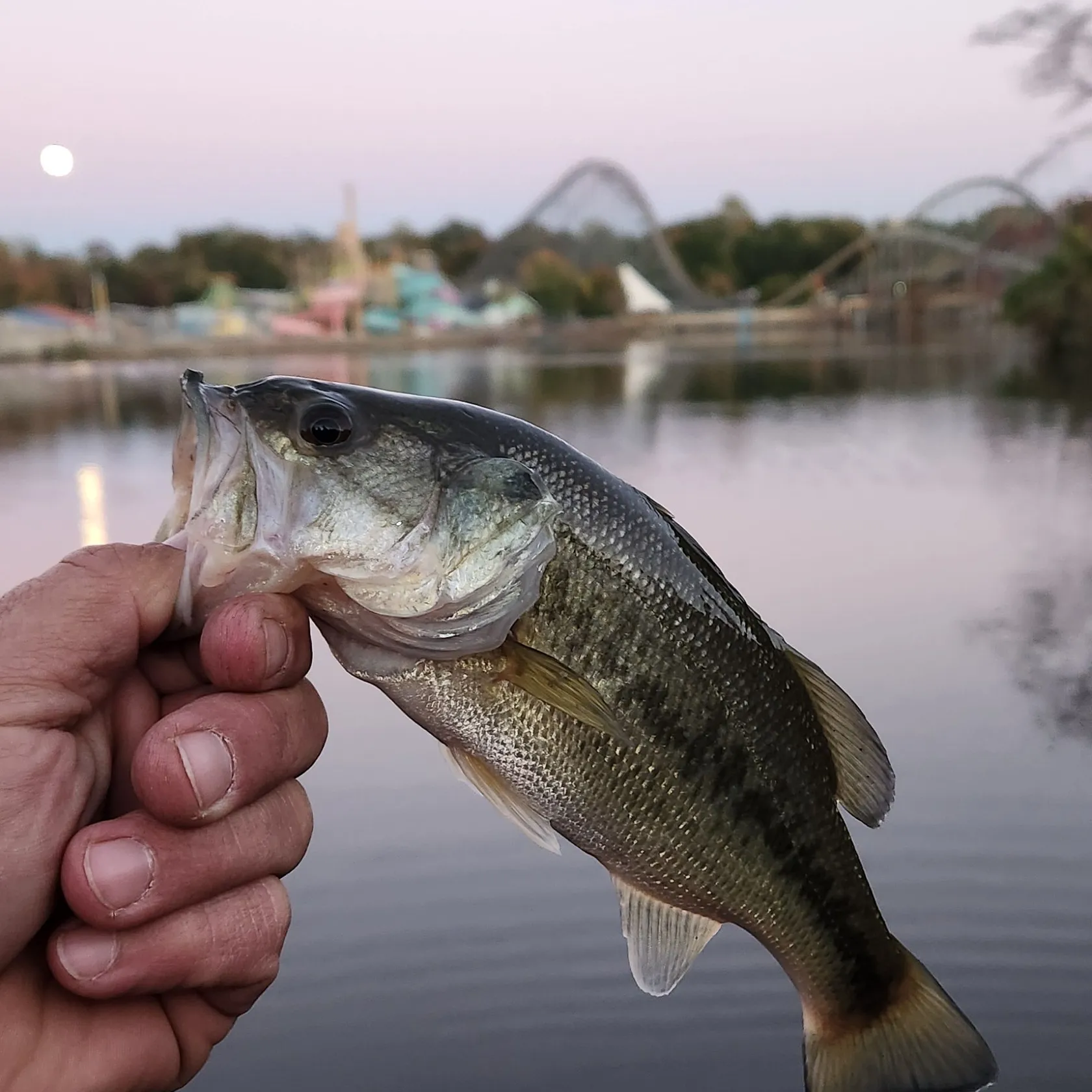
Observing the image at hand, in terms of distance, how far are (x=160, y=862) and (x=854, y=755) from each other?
140 cm

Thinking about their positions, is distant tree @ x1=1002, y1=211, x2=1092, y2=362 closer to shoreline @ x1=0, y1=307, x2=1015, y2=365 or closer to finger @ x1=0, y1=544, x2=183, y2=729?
shoreline @ x1=0, y1=307, x2=1015, y2=365

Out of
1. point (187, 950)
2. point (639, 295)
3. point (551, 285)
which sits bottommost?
point (639, 295)

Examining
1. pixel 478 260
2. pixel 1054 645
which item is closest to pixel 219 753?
pixel 1054 645

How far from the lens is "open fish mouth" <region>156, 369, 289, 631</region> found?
183cm

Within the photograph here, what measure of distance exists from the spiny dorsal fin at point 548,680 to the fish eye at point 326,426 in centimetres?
48

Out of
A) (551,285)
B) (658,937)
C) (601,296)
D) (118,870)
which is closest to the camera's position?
(118,870)

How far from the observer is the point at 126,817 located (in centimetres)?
188

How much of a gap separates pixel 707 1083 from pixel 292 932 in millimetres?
1835

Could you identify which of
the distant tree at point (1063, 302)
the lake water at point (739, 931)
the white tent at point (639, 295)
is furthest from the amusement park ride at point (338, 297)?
the lake water at point (739, 931)

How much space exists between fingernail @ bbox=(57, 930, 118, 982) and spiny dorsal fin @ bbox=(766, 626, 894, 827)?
1409 mm

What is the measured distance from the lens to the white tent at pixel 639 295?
95562 millimetres

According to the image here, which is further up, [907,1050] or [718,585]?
[718,585]

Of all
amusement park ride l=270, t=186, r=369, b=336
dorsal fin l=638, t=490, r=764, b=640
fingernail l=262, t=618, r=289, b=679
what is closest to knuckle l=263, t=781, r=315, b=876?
fingernail l=262, t=618, r=289, b=679

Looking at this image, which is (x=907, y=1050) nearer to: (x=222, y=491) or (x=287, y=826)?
(x=287, y=826)
